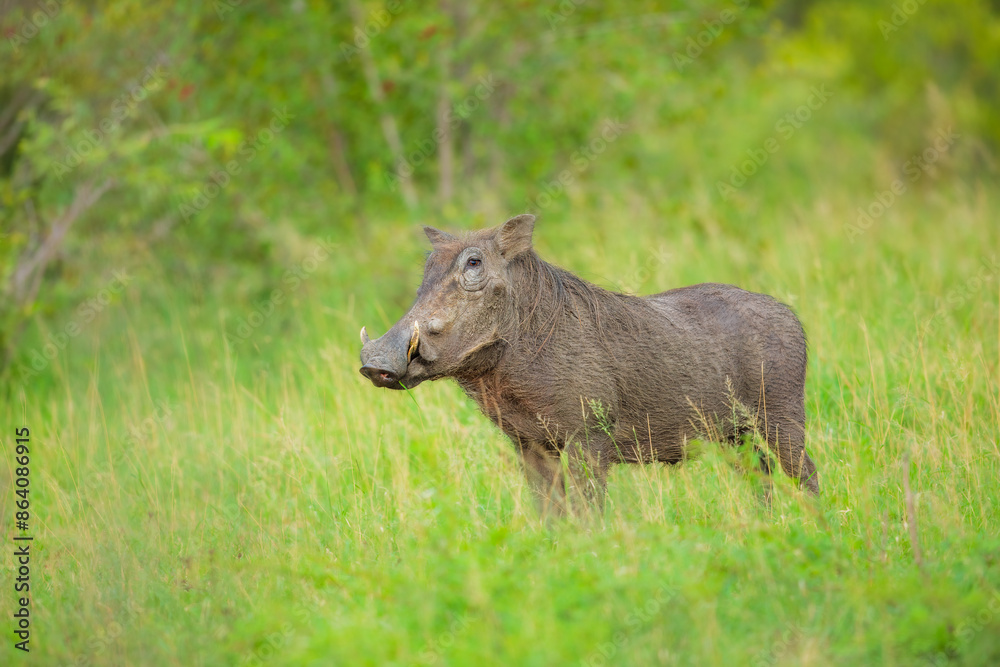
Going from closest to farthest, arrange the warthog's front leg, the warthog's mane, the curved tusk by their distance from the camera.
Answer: the curved tusk → the warthog's front leg → the warthog's mane

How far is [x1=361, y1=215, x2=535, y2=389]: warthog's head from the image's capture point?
3890 millimetres

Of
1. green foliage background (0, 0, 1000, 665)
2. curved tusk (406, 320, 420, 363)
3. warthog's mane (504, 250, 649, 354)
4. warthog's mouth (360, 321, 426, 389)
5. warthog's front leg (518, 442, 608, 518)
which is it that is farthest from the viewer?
warthog's mane (504, 250, 649, 354)

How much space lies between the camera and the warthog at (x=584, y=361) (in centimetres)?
408

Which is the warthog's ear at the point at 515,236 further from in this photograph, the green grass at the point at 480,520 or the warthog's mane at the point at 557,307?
the green grass at the point at 480,520

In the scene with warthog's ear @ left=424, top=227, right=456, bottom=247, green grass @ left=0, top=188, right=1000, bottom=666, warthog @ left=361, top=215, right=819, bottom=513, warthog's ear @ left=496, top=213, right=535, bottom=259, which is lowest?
green grass @ left=0, top=188, right=1000, bottom=666

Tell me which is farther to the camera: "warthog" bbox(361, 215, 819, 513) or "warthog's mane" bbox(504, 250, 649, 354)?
"warthog's mane" bbox(504, 250, 649, 354)

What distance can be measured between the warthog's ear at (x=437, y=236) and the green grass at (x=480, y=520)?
1.13 m

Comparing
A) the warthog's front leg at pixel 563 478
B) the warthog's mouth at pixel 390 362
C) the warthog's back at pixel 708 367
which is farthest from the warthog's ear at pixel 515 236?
the warthog's front leg at pixel 563 478

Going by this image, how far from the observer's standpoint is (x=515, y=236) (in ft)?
14.1

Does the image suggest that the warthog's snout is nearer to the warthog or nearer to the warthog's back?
the warthog

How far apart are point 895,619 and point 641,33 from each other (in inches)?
279

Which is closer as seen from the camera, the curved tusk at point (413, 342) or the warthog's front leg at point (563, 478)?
the curved tusk at point (413, 342)

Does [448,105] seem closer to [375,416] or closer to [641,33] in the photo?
[641,33]

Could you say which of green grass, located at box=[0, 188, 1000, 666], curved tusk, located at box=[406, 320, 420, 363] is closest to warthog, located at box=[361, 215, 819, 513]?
curved tusk, located at box=[406, 320, 420, 363]
